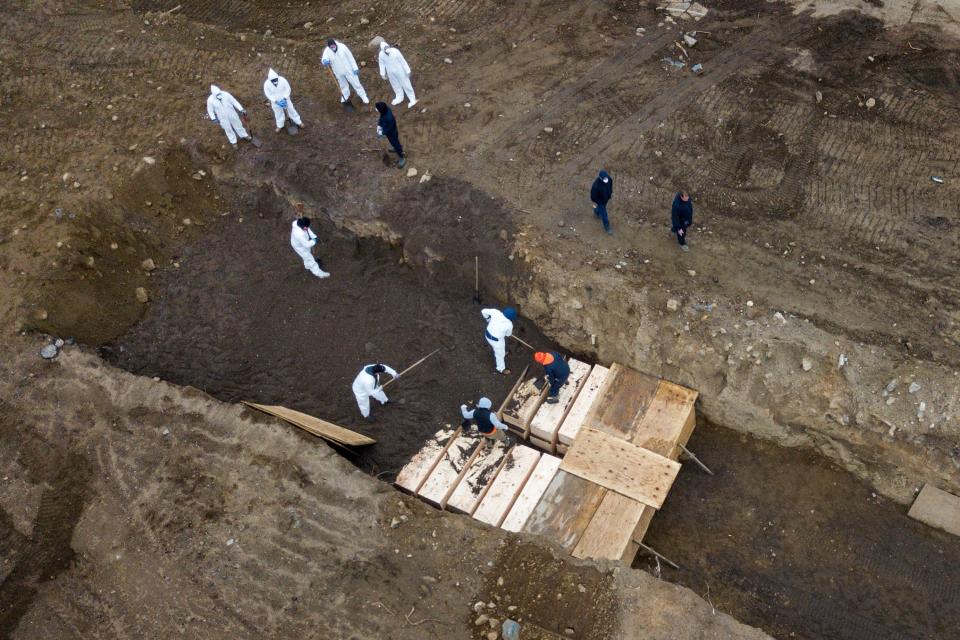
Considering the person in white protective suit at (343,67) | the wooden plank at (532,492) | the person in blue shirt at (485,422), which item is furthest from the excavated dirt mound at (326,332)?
the person in white protective suit at (343,67)

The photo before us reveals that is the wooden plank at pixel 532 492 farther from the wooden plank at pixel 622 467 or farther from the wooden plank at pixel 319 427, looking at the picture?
the wooden plank at pixel 319 427

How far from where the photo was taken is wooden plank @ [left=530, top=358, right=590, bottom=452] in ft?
30.1

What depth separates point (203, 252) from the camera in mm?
11602

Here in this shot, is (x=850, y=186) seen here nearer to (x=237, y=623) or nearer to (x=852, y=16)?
Answer: (x=852, y=16)

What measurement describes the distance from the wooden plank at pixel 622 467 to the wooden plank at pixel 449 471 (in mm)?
1312

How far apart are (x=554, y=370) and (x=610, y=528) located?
6.99 ft

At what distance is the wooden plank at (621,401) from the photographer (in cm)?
908

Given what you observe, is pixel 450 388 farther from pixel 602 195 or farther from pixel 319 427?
pixel 602 195

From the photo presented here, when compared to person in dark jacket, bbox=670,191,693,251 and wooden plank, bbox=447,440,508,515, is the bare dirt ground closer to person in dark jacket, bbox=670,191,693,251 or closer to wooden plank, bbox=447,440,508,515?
person in dark jacket, bbox=670,191,693,251

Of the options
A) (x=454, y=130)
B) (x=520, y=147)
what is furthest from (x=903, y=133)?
(x=454, y=130)

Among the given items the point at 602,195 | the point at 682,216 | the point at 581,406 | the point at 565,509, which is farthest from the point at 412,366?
A: the point at 682,216

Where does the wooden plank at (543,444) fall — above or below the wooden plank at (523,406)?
below

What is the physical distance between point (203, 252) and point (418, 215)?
13.0ft

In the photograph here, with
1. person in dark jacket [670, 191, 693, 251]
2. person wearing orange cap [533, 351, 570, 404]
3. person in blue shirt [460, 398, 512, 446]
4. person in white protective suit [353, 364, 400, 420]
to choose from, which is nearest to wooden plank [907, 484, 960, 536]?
person in dark jacket [670, 191, 693, 251]
